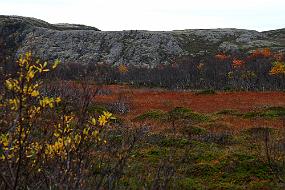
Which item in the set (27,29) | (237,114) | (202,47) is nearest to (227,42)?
(202,47)

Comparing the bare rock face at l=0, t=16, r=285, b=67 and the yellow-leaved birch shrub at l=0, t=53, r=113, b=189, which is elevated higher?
the yellow-leaved birch shrub at l=0, t=53, r=113, b=189

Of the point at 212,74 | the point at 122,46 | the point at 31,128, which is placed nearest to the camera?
the point at 31,128

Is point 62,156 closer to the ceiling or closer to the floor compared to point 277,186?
closer to the ceiling

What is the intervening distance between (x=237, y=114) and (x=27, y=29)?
12989 centimetres

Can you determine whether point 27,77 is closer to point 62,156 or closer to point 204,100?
point 62,156

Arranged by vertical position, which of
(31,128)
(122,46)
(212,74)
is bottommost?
(212,74)

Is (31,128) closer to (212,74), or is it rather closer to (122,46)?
(212,74)

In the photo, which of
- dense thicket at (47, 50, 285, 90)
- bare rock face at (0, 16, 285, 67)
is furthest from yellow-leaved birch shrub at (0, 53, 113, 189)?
bare rock face at (0, 16, 285, 67)

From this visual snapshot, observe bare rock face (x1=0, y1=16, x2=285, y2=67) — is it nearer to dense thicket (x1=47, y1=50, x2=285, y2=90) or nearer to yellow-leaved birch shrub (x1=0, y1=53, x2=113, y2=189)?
dense thicket (x1=47, y1=50, x2=285, y2=90)

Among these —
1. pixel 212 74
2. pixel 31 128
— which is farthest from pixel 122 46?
Result: pixel 31 128

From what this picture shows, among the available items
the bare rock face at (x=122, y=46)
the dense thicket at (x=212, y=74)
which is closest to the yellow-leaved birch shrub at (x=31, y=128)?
the dense thicket at (x=212, y=74)

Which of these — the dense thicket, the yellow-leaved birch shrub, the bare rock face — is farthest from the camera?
the bare rock face

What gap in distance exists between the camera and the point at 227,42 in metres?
161

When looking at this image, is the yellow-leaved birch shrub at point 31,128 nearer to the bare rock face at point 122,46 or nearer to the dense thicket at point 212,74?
the dense thicket at point 212,74
